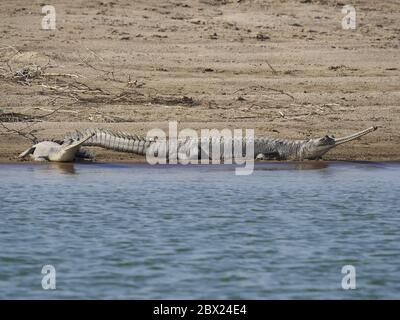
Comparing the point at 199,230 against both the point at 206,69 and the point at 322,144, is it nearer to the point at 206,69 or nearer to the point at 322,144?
the point at 322,144

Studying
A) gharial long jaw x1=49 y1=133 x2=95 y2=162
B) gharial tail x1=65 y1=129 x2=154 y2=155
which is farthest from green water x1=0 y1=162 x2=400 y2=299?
gharial tail x1=65 y1=129 x2=154 y2=155

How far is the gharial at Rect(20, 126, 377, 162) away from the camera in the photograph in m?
13.8

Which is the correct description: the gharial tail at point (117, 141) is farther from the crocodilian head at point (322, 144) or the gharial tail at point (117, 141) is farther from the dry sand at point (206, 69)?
the crocodilian head at point (322, 144)

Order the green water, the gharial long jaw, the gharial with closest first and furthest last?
the green water
the gharial long jaw
the gharial

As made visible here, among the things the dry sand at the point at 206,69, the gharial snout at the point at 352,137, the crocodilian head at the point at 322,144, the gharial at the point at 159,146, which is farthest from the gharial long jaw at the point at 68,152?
the gharial snout at the point at 352,137

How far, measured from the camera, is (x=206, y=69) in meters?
16.5

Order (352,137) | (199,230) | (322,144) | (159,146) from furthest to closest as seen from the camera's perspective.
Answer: (159,146)
(352,137)
(322,144)
(199,230)

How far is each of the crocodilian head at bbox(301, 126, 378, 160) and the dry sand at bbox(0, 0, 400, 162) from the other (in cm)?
41

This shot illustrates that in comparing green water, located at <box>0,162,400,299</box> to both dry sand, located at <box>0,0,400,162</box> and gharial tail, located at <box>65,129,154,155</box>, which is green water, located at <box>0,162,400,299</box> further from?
dry sand, located at <box>0,0,400,162</box>

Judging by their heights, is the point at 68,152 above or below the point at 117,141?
below

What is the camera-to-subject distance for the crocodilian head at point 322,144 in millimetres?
13859

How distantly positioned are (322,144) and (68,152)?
2.91 meters

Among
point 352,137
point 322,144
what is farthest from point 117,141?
point 352,137
